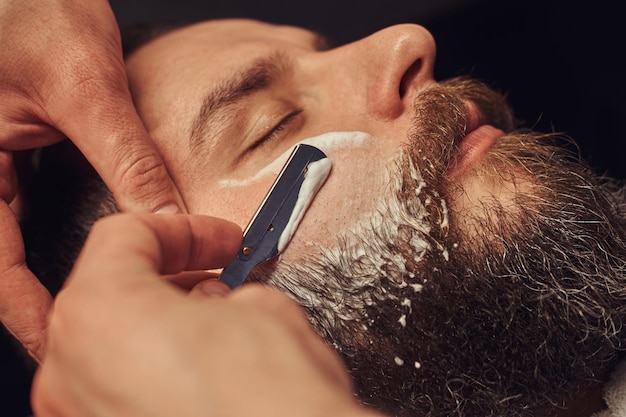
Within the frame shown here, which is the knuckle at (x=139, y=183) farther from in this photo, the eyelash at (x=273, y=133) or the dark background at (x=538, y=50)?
the dark background at (x=538, y=50)

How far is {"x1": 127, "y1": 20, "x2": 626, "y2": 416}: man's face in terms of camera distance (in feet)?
2.71

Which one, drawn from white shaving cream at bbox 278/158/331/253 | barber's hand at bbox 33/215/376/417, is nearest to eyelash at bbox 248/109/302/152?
white shaving cream at bbox 278/158/331/253

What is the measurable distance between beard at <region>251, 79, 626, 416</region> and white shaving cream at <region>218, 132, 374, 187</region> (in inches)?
3.2

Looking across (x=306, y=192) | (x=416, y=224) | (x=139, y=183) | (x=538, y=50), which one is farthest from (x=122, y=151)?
(x=538, y=50)

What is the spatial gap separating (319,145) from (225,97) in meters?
0.18

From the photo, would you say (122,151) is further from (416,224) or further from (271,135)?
(416,224)

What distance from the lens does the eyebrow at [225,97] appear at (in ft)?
3.12

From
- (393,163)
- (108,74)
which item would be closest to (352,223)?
(393,163)

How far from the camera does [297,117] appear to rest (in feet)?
3.21

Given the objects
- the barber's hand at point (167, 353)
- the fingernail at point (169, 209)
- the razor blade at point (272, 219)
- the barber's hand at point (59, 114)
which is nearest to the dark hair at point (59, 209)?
the barber's hand at point (59, 114)

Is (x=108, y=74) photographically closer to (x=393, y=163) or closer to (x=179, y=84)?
(x=179, y=84)

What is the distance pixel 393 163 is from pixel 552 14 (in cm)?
111

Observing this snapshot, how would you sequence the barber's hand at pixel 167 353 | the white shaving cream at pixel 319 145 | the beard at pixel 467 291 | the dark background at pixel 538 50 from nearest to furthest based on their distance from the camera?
the barber's hand at pixel 167 353 < the beard at pixel 467 291 < the white shaving cream at pixel 319 145 < the dark background at pixel 538 50

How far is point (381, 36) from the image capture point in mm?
1021
